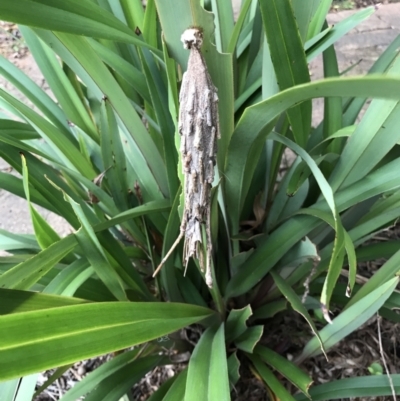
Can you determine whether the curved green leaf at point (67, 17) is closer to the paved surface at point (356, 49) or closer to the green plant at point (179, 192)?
the green plant at point (179, 192)

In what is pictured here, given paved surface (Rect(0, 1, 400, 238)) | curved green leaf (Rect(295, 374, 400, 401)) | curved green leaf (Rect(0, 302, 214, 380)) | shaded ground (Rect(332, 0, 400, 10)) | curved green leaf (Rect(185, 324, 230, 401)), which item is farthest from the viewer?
shaded ground (Rect(332, 0, 400, 10))

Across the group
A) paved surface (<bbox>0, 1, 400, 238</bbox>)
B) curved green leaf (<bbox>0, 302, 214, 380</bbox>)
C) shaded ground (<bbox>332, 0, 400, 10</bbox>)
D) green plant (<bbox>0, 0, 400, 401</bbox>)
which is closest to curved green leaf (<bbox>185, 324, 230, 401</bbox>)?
green plant (<bbox>0, 0, 400, 401</bbox>)

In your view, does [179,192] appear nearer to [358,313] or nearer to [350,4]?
[358,313]

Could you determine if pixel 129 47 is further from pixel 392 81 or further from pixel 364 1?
pixel 364 1

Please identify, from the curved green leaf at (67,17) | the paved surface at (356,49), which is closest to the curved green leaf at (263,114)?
the curved green leaf at (67,17)

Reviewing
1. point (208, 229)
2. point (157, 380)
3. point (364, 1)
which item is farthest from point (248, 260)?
point (364, 1)

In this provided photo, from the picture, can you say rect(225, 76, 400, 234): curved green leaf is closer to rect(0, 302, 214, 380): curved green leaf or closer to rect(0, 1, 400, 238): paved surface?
rect(0, 302, 214, 380): curved green leaf
